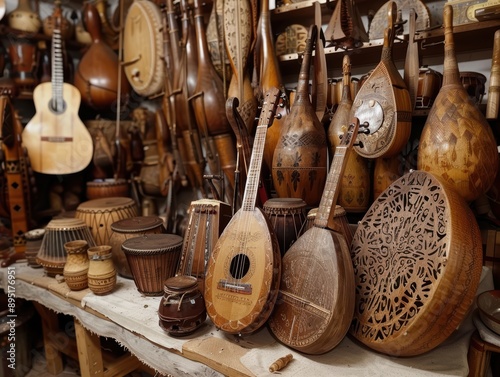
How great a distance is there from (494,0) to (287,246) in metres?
1.22

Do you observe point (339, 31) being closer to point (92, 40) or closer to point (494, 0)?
point (494, 0)

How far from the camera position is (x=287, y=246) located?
→ 137 cm

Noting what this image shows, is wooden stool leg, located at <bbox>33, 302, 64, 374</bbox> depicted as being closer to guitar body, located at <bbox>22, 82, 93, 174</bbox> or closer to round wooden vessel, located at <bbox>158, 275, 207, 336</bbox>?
guitar body, located at <bbox>22, 82, 93, 174</bbox>

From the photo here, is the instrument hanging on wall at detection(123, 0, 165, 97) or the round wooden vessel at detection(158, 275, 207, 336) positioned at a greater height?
the instrument hanging on wall at detection(123, 0, 165, 97)

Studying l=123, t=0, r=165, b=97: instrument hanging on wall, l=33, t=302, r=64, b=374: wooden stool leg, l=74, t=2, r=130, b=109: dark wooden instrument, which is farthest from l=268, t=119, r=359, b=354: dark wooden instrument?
l=74, t=2, r=130, b=109: dark wooden instrument

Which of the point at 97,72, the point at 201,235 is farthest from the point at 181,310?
the point at 97,72

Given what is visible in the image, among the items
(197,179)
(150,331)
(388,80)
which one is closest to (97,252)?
(150,331)

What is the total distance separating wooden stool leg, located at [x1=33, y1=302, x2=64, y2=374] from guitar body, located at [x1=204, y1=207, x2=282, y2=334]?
1.37 m

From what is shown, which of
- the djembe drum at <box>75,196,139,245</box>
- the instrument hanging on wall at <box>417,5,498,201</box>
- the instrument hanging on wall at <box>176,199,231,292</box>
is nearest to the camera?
the instrument hanging on wall at <box>417,5,498,201</box>

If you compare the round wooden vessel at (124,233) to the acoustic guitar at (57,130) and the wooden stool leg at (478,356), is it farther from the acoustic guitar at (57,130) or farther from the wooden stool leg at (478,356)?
the wooden stool leg at (478,356)

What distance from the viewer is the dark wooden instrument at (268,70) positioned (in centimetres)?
173

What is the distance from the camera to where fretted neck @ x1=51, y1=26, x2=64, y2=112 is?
96.0 inches

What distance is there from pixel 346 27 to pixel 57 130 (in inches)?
79.2

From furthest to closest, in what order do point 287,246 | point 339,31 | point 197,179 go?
1. point 197,179
2. point 339,31
3. point 287,246
